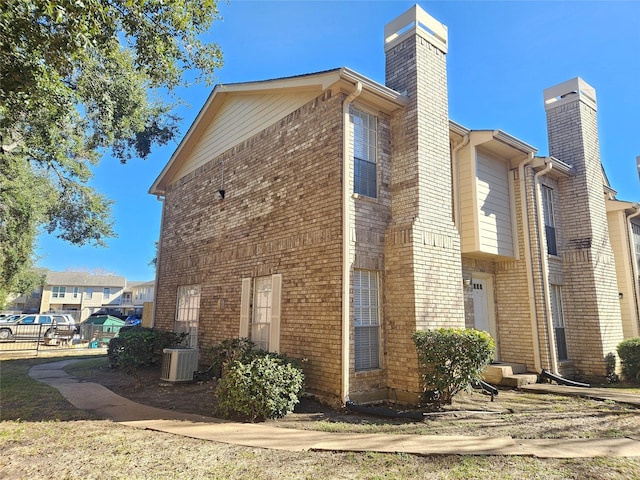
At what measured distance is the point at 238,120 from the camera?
11.3 meters

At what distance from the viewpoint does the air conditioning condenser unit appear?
9156 mm

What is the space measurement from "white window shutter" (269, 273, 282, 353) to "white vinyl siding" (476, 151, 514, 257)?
185 inches

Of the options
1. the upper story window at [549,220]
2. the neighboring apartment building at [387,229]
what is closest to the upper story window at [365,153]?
the neighboring apartment building at [387,229]

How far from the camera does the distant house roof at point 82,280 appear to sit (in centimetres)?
5703

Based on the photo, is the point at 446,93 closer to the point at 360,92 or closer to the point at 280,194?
the point at 360,92

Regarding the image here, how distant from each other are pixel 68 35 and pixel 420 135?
6.07 meters

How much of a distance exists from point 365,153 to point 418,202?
58.3 inches

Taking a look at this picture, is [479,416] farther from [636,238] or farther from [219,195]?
[636,238]

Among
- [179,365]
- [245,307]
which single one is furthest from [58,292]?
[245,307]

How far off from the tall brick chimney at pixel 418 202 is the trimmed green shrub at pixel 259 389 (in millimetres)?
2072

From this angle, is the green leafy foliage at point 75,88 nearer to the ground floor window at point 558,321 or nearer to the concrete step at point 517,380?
the concrete step at point 517,380

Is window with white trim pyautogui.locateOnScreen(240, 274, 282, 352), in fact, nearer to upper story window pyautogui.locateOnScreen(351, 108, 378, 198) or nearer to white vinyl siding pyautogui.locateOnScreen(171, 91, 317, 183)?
upper story window pyautogui.locateOnScreen(351, 108, 378, 198)

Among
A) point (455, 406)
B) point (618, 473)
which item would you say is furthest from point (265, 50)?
point (618, 473)

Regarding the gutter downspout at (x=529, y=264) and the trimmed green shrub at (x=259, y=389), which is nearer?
the trimmed green shrub at (x=259, y=389)
